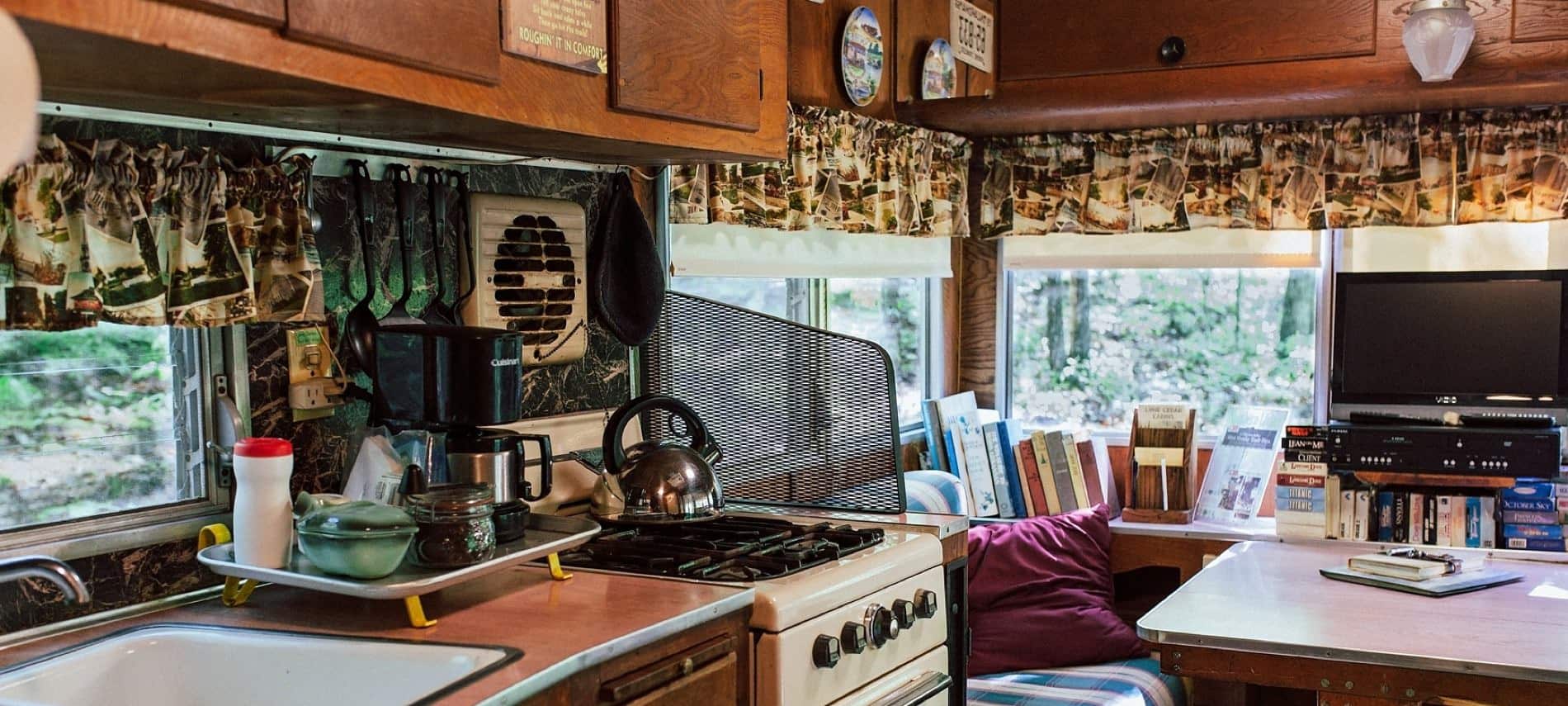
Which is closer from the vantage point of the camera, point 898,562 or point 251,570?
point 251,570

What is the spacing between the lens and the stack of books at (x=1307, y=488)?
356cm

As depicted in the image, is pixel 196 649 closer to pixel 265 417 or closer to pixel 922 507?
pixel 265 417

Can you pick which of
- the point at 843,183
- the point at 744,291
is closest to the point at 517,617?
the point at 744,291

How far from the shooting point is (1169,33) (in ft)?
11.3

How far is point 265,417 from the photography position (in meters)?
1.90

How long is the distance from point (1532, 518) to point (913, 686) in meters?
2.11

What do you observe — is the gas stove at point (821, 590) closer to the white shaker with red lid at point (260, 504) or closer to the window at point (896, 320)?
the white shaker with red lid at point (260, 504)

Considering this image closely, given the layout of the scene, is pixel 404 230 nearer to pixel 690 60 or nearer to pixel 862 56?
pixel 690 60

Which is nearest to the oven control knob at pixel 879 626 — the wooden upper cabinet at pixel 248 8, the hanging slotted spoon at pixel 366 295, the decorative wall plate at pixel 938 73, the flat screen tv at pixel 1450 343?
the hanging slotted spoon at pixel 366 295

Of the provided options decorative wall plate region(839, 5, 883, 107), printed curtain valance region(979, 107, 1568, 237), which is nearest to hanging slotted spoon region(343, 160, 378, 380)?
decorative wall plate region(839, 5, 883, 107)

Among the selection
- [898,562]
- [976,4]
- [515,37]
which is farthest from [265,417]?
[976,4]

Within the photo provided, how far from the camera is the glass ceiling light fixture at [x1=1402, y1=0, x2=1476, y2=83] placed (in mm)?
2926

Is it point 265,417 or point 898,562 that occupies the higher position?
point 265,417

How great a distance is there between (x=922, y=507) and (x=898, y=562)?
1346 millimetres
